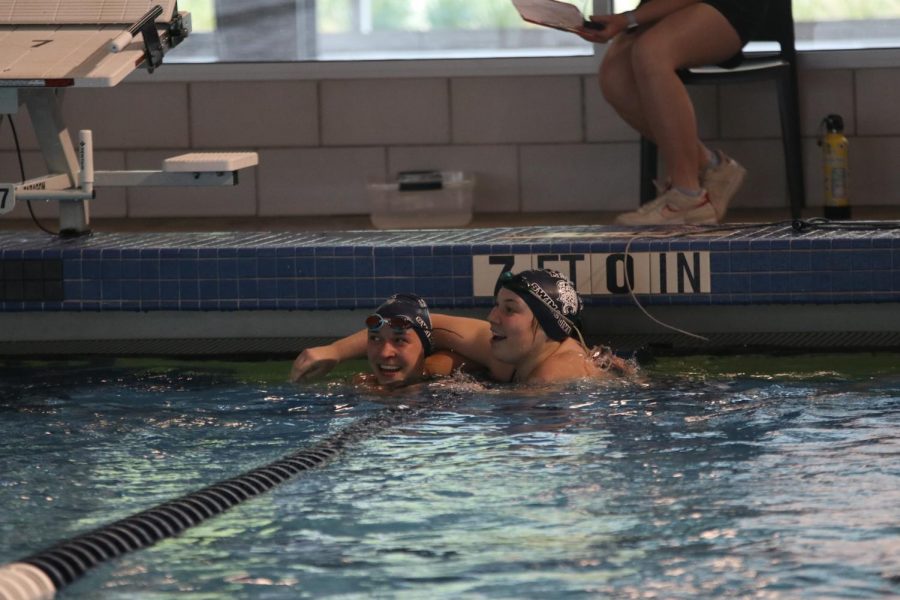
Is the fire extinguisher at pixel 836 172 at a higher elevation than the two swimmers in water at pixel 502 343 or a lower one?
higher

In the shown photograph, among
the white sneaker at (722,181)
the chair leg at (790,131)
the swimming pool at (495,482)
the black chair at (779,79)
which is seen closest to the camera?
the swimming pool at (495,482)

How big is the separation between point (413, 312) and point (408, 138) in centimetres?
282

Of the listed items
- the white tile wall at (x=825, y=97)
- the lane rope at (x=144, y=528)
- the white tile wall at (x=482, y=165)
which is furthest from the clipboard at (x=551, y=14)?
the lane rope at (x=144, y=528)

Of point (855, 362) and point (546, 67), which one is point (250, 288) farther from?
point (546, 67)

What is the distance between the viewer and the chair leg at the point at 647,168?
6.25 m

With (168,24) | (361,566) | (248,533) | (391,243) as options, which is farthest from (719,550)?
(168,24)

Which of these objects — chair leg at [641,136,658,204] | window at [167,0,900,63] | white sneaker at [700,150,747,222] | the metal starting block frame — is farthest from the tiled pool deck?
window at [167,0,900,63]

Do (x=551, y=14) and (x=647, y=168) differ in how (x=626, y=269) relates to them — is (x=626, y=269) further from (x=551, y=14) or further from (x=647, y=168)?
(x=647, y=168)

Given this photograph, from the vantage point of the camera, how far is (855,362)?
4.48m

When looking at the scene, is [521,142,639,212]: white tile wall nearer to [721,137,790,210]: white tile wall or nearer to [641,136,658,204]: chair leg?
[721,137,790,210]: white tile wall

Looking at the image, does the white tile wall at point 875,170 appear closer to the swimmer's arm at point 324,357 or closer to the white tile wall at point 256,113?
the white tile wall at point 256,113

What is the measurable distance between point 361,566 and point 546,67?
4.66m

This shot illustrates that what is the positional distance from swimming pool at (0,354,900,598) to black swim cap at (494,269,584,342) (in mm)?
226

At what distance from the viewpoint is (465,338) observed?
4352mm
